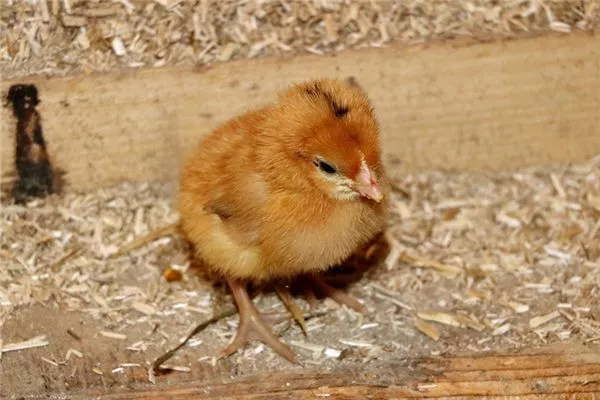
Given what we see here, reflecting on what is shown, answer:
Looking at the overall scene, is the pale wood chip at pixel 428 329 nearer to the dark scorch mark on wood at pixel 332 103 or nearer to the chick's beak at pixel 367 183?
the chick's beak at pixel 367 183

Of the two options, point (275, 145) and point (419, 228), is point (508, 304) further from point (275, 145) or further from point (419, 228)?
point (275, 145)

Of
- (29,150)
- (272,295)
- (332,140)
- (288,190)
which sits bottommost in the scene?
(272,295)

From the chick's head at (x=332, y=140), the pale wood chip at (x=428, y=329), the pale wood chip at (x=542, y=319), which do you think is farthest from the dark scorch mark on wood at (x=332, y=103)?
the pale wood chip at (x=542, y=319)

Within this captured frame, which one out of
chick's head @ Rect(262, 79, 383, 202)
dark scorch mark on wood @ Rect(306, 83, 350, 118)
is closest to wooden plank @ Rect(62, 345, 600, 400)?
chick's head @ Rect(262, 79, 383, 202)

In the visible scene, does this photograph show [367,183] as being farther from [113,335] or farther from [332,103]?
[113,335]

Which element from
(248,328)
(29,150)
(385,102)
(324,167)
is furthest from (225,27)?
(248,328)

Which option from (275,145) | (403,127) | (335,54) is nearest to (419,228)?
(403,127)
